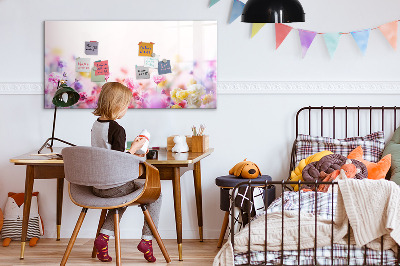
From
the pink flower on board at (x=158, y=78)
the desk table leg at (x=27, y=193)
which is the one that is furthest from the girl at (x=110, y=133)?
the pink flower on board at (x=158, y=78)

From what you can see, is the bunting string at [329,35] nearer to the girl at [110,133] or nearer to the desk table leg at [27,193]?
the girl at [110,133]

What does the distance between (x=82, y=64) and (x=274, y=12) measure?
5.92 ft

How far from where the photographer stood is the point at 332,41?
4.32 metres

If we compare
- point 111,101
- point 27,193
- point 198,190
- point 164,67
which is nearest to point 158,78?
point 164,67

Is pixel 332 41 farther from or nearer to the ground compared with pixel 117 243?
farther from the ground

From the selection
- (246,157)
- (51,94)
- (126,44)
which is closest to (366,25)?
(246,157)

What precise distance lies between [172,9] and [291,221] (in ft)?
6.44

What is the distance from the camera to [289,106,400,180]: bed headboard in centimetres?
436

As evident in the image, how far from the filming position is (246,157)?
4426mm

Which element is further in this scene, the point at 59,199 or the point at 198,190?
the point at 59,199

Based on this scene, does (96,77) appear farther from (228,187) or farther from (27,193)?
(228,187)

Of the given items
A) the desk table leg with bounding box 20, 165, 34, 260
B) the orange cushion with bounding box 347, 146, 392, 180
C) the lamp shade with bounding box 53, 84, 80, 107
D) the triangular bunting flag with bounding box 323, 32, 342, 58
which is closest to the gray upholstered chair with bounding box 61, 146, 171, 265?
the desk table leg with bounding box 20, 165, 34, 260

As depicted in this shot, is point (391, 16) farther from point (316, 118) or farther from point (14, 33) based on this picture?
point (14, 33)

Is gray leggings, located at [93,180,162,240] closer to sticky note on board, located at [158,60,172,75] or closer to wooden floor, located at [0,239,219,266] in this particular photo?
wooden floor, located at [0,239,219,266]
